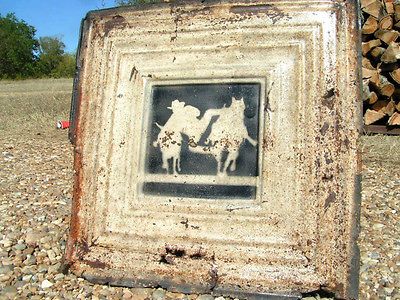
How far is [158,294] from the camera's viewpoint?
197cm

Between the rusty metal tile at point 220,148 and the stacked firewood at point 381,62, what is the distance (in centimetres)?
438

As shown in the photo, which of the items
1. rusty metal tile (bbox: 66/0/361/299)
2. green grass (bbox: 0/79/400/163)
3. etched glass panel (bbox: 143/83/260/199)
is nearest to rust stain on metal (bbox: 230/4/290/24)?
rusty metal tile (bbox: 66/0/361/299)

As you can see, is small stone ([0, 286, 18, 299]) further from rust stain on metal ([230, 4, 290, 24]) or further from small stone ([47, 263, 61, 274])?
rust stain on metal ([230, 4, 290, 24])

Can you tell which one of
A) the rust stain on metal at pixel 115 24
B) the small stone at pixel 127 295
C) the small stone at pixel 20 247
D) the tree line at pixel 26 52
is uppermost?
the tree line at pixel 26 52

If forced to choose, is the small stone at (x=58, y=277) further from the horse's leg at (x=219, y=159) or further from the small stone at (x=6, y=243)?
the horse's leg at (x=219, y=159)

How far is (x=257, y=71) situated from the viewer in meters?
2.06

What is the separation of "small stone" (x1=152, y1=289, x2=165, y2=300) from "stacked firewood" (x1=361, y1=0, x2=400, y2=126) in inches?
189

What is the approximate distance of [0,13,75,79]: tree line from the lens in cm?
3197

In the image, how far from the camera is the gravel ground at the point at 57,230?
203 cm

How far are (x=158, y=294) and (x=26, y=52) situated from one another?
34486mm

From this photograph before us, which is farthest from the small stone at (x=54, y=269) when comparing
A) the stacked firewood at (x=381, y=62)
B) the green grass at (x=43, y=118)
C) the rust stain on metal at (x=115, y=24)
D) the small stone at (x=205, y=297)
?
the stacked firewood at (x=381, y=62)

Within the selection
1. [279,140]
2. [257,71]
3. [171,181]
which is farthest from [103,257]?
[257,71]

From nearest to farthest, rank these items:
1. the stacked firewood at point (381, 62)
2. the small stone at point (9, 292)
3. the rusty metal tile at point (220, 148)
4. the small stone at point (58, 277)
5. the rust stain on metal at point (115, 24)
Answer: the rusty metal tile at point (220, 148) < the small stone at point (9, 292) < the small stone at point (58, 277) < the rust stain on metal at point (115, 24) < the stacked firewood at point (381, 62)

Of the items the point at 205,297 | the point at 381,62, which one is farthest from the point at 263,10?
the point at 381,62
